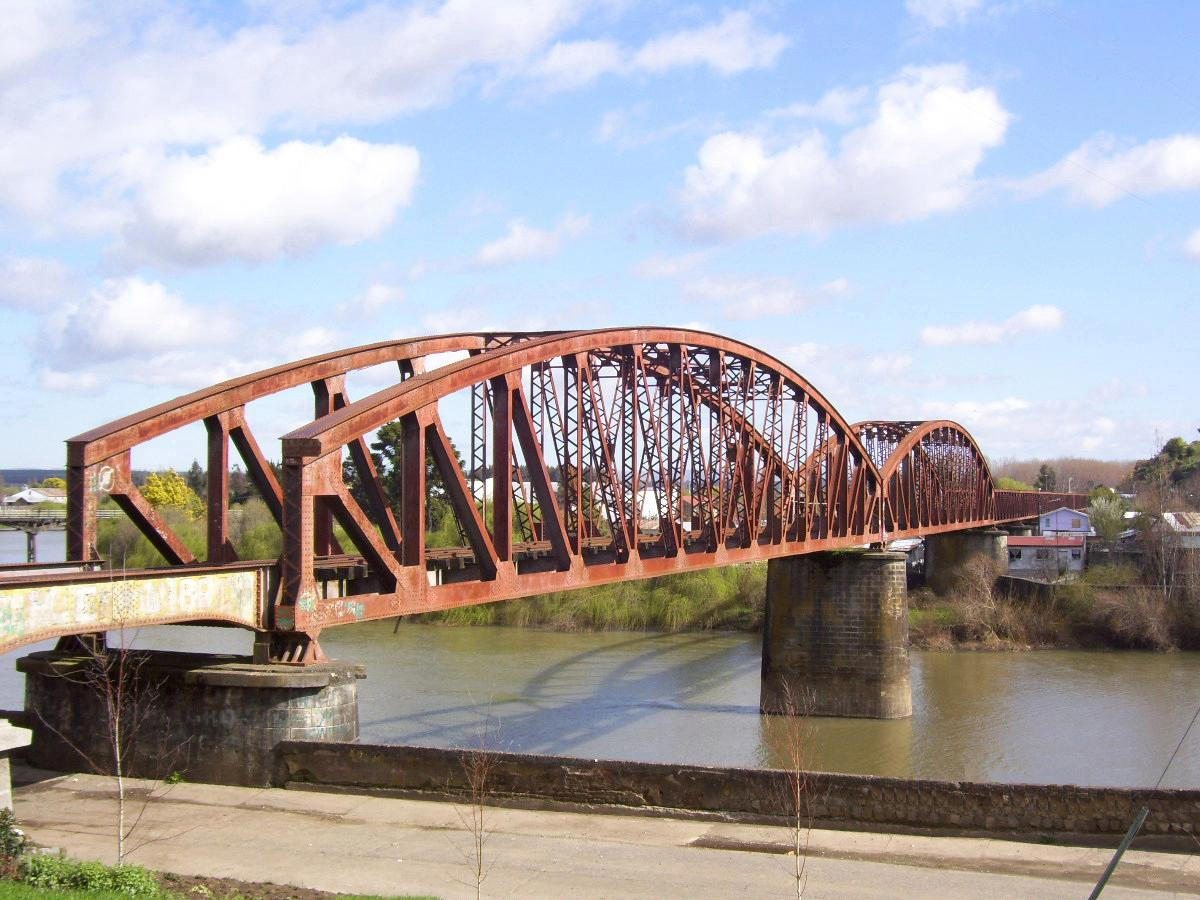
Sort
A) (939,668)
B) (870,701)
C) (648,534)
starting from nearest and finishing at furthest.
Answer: (648,534) < (870,701) < (939,668)

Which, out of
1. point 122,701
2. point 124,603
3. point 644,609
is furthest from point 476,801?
point 644,609

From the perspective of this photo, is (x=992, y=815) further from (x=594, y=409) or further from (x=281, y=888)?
(x=594, y=409)

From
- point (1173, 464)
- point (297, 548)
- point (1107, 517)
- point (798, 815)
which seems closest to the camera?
point (798, 815)

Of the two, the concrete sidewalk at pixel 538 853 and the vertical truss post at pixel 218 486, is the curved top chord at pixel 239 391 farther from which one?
the concrete sidewalk at pixel 538 853

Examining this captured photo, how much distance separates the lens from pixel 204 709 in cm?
1750

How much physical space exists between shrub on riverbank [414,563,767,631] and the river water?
436 cm

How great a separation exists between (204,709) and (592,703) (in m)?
22.4

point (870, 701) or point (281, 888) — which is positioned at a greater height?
point (281, 888)

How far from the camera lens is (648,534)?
29312 millimetres

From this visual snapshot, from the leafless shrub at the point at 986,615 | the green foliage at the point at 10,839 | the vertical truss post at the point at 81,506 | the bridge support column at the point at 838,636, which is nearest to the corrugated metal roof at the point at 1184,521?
the leafless shrub at the point at 986,615

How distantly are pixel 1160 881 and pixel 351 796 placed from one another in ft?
33.3

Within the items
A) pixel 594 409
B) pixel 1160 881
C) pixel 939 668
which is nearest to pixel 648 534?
pixel 594 409

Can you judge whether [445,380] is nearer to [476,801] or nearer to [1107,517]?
[476,801]

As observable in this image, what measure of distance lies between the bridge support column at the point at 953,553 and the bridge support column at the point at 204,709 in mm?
58483
